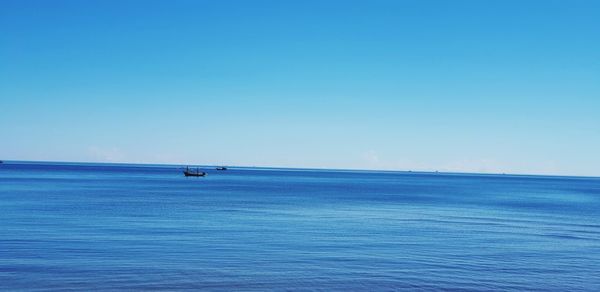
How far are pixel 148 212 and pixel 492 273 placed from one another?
34440mm

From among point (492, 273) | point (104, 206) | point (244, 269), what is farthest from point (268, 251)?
point (104, 206)

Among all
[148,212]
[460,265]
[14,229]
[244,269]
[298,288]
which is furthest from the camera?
[148,212]

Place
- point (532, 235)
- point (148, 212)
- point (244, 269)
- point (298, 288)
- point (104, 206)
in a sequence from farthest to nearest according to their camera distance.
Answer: point (104, 206) < point (148, 212) < point (532, 235) < point (244, 269) < point (298, 288)

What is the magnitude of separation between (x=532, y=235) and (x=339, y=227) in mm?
13644

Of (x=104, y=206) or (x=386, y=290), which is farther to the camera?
(x=104, y=206)

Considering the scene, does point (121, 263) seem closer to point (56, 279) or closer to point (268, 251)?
point (56, 279)

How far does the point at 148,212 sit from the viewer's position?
49.4 meters

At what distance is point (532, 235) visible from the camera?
37688 mm

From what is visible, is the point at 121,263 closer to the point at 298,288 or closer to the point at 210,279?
the point at 210,279

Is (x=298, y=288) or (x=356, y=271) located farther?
(x=356, y=271)

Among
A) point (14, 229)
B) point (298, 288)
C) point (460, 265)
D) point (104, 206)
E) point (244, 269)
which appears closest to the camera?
point (298, 288)

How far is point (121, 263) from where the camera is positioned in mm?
23219


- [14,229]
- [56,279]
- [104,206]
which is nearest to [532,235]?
[56,279]

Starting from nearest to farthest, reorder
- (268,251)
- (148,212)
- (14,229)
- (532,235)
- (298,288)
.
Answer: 1. (298,288)
2. (268,251)
3. (14,229)
4. (532,235)
5. (148,212)
